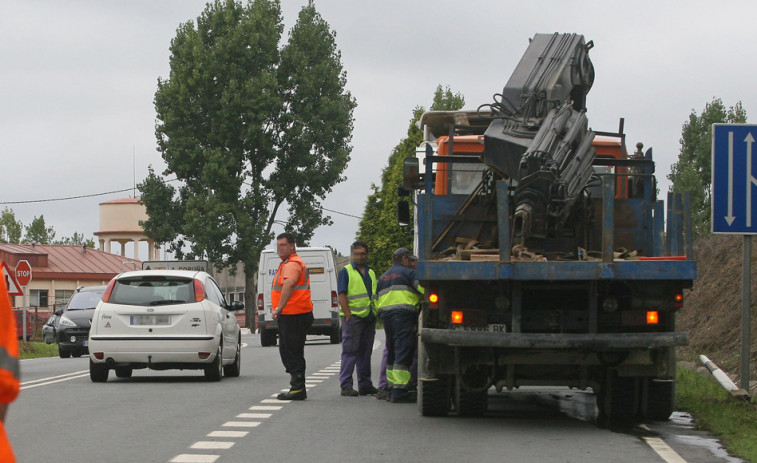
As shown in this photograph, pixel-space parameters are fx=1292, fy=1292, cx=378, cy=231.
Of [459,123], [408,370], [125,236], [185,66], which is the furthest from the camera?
[125,236]

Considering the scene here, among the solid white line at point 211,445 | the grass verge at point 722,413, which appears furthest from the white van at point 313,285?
the solid white line at point 211,445

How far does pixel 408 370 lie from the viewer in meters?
14.1

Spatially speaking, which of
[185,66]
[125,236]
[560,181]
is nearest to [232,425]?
[560,181]

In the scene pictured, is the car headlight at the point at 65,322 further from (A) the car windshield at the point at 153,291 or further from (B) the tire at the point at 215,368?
(B) the tire at the point at 215,368

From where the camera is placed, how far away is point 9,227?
10106cm

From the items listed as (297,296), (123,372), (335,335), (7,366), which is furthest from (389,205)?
(7,366)

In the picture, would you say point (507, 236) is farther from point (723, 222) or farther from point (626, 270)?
point (723, 222)

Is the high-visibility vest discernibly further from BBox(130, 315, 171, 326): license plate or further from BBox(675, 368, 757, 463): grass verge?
BBox(675, 368, 757, 463): grass verge

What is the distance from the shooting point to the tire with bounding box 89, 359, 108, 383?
57.2 feet

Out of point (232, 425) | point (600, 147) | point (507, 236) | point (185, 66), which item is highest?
point (185, 66)

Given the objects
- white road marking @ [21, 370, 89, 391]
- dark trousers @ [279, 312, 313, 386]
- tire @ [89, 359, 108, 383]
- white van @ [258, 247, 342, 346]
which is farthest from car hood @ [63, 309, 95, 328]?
dark trousers @ [279, 312, 313, 386]

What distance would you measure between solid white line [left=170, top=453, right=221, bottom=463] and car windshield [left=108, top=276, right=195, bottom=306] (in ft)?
27.5

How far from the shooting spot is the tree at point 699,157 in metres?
53.5

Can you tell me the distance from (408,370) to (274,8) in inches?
1964
